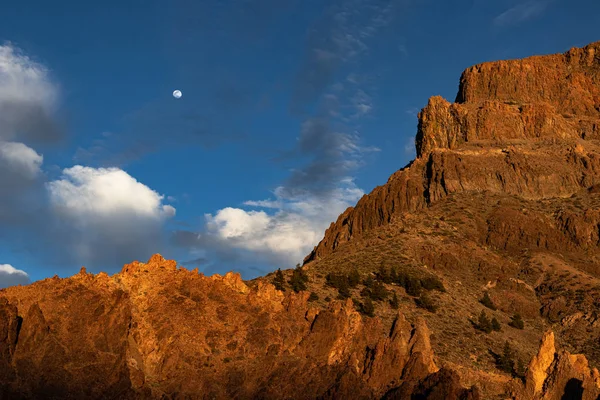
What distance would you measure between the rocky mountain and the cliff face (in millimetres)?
494

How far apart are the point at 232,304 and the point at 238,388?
29.0 ft

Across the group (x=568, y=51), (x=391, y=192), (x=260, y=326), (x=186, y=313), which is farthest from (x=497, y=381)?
(x=568, y=51)

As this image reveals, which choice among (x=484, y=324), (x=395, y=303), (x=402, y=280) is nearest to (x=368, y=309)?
(x=395, y=303)

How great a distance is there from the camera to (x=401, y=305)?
76.1m

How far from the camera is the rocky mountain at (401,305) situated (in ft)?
153

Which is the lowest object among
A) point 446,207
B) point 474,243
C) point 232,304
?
point 232,304

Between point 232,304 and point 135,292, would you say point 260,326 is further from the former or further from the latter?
point 135,292

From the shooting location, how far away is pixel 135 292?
53.3m

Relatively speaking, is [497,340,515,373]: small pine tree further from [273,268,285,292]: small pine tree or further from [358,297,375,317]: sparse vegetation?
[273,268,285,292]: small pine tree

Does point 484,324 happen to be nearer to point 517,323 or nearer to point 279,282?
point 517,323

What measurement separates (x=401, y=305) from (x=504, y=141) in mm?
84313

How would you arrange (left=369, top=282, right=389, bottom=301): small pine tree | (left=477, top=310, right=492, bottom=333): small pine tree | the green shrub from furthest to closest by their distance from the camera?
the green shrub
(left=369, top=282, right=389, bottom=301): small pine tree
(left=477, top=310, right=492, bottom=333): small pine tree

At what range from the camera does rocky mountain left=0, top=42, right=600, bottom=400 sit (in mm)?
46625

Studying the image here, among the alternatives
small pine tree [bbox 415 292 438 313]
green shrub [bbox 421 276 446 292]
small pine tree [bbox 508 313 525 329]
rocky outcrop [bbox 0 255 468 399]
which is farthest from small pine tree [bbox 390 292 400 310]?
rocky outcrop [bbox 0 255 468 399]
